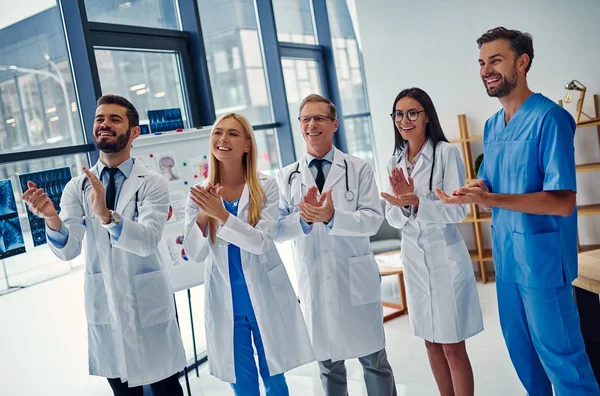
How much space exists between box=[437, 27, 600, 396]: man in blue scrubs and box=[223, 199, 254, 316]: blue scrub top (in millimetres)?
838

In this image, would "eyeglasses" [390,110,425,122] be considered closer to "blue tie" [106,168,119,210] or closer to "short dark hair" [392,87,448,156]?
"short dark hair" [392,87,448,156]

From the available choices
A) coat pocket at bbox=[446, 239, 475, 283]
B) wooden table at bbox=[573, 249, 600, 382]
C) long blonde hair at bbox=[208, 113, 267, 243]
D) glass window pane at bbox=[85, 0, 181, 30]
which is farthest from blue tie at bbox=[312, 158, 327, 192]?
glass window pane at bbox=[85, 0, 181, 30]

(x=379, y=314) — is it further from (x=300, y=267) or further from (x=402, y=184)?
(x=402, y=184)

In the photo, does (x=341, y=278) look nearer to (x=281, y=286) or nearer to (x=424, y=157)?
(x=281, y=286)

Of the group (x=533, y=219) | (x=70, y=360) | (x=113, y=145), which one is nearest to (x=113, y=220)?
(x=113, y=145)

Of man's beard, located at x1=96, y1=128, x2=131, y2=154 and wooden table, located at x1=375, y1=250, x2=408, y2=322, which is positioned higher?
man's beard, located at x1=96, y1=128, x2=131, y2=154

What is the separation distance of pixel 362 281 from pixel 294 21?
3.96 meters

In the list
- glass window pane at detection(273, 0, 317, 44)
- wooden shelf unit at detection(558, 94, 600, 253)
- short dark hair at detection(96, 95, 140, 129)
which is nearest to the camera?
short dark hair at detection(96, 95, 140, 129)

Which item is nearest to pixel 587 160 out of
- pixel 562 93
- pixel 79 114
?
pixel 562 93

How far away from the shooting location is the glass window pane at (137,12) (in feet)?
11.7

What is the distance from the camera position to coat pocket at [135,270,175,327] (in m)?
2.22

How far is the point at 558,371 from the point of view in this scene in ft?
6.26

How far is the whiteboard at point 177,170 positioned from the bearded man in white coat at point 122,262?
0.87 metres

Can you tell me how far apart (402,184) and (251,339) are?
35.4 inches
